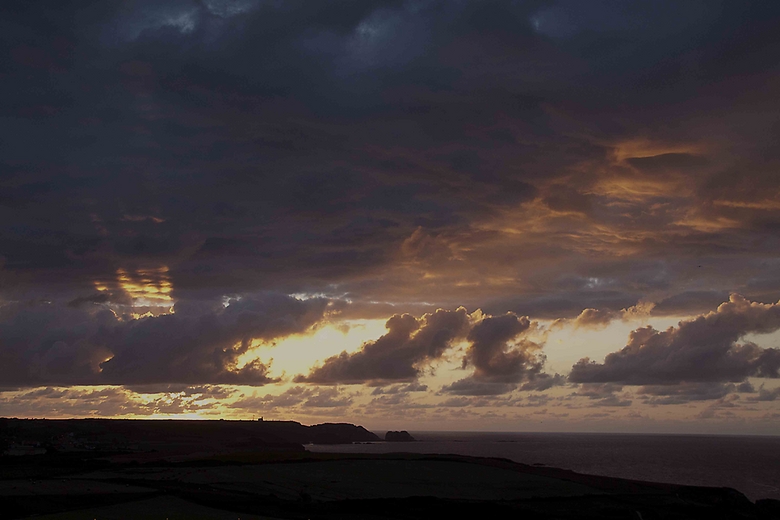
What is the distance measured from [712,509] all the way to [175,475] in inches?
2456

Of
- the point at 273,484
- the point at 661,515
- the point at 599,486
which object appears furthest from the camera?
the point at 599,486

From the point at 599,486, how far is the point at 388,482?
2546cm

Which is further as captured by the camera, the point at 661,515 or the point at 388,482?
the point at 388,482

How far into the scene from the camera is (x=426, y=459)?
106 meters

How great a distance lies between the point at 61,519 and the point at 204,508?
38.6ft

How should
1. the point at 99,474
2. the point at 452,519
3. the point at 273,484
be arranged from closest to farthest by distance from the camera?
1. the point at 452,519
2. the point at 273,484
3. the point at 99,474

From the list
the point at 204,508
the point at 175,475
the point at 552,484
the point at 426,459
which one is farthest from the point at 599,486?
the point at 175,475

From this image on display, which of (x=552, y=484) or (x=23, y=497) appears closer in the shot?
(x=23, y=497)

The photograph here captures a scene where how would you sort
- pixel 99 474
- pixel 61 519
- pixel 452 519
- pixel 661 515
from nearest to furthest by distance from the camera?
1. pixel 61 519
2. pixel 452 519
3. pixel 661 515
4. pixel 99 474

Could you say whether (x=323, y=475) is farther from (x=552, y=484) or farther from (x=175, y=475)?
(x=552, y=484)

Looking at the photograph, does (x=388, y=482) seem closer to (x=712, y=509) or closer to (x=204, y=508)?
(x=204, y=508)

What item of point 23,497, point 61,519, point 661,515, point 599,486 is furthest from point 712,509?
point 23,497

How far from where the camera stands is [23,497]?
196ft

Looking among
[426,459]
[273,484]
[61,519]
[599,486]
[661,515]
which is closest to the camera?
[61,519]
